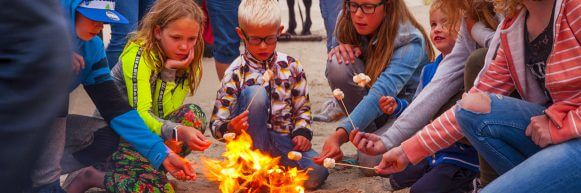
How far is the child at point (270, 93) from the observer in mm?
4555

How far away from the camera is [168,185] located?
14.5 ft

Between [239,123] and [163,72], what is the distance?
21.5 inches

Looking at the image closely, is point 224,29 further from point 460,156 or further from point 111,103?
point 460,156

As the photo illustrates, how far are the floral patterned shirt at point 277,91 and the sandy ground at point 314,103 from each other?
28 cm

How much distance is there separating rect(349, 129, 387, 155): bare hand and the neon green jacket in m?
0.95

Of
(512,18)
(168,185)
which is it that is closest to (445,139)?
(512,18)

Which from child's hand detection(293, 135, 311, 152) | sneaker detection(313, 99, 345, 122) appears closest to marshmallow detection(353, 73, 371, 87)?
child's hand detection(293, 135, 311, 152)

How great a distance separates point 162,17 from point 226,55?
4.62 feet

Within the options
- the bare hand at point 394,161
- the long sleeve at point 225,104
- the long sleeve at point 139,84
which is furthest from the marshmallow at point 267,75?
the bare hand at point 394,161

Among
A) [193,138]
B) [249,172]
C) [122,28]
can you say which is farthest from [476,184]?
[122,28]

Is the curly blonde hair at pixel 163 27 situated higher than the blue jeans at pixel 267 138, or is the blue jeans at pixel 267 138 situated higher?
the curly blonde hair at pixel 163 27

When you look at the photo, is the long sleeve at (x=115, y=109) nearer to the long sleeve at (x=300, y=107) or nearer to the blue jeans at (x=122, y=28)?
the long sleeve at (x=300, y=107)

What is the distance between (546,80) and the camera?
3.26 m

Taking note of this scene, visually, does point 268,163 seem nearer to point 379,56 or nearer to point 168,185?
point 168,185
